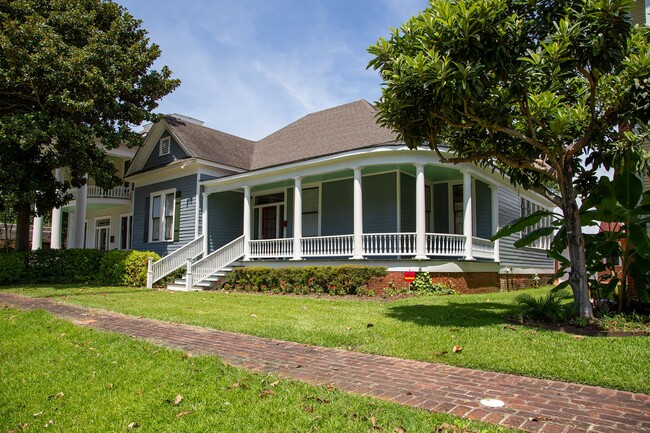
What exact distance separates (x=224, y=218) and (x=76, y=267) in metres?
6.29

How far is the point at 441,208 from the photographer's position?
17.7 meters

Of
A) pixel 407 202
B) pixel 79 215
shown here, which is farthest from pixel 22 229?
pixel 407 202

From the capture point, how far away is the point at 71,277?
A: 19109 mm

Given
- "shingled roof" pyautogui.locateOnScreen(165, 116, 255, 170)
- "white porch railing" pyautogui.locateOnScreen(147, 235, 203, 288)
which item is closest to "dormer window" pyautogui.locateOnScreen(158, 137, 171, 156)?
"shingled roof" pyautogui.locateOnScreen(165, 116, 255, 170)

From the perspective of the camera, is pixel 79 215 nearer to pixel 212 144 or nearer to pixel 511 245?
pixel 212 144

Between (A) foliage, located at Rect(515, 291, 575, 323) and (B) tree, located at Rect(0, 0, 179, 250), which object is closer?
(A) foliage, located at Rect(515, 291, 575, 323)

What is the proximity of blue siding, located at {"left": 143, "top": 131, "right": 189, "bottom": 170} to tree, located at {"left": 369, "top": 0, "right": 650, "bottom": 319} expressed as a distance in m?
14.7

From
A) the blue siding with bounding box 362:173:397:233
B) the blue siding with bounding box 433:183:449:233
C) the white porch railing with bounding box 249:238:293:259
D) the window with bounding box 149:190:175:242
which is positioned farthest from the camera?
the window with bounding box 149:190:175:242

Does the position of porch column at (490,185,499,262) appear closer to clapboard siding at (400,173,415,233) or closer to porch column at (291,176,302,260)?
clapboard siding at (400,173,415,233)

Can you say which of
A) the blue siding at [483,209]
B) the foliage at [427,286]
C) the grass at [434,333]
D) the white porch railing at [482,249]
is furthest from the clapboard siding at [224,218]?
the white porch railing at [482,249]

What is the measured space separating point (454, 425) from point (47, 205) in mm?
19407

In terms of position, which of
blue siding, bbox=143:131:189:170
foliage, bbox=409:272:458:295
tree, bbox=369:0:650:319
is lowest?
foliage, bbox=409:272:458:295

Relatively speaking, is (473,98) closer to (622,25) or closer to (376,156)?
(622,25)

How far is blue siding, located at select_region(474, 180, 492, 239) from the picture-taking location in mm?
17375
